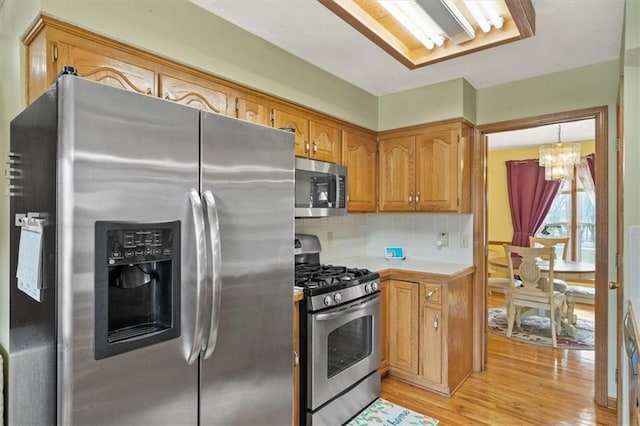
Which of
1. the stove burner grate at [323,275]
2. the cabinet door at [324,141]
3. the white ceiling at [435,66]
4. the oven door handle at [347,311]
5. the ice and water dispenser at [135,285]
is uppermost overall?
the white ceiling at [435,66]

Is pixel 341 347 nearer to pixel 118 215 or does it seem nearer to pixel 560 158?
pixel 118 215

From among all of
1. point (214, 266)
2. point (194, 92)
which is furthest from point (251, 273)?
point (194, 92)

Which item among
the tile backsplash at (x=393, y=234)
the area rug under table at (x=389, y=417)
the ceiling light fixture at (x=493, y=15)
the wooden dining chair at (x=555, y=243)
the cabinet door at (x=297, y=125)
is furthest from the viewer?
the wooden dining chair at (x=555, y=243)

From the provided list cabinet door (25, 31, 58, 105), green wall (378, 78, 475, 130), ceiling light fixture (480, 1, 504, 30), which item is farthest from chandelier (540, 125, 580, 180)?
cabinet door (25, 31, 58, 105)

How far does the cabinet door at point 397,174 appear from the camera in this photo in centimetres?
324

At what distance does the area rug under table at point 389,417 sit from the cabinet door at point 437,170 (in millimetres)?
1571

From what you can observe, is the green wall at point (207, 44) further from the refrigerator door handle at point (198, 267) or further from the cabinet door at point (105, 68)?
the refrigerator door handle at point (198, 267)

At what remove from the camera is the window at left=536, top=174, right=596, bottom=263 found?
5703 millimetres

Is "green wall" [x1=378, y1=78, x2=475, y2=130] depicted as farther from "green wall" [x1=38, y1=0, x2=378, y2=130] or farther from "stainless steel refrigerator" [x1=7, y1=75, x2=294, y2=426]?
"stainless steel refrigerator" [x1=7, y1=75, x2=294, y2=426]

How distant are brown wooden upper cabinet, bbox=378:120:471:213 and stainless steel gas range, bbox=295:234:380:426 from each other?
3.07 feet

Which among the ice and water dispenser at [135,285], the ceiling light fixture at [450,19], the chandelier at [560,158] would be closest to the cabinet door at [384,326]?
the ceiling light fixture at [450,19]

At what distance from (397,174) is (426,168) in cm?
28

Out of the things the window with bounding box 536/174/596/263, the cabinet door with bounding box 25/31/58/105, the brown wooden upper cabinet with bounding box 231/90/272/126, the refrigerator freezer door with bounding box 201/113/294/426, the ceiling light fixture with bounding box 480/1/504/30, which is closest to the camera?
the refrigerator freezer door with bounding box 201/113/294/426

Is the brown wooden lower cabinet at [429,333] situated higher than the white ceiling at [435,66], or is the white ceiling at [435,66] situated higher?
the white ceiling at [435,66]
